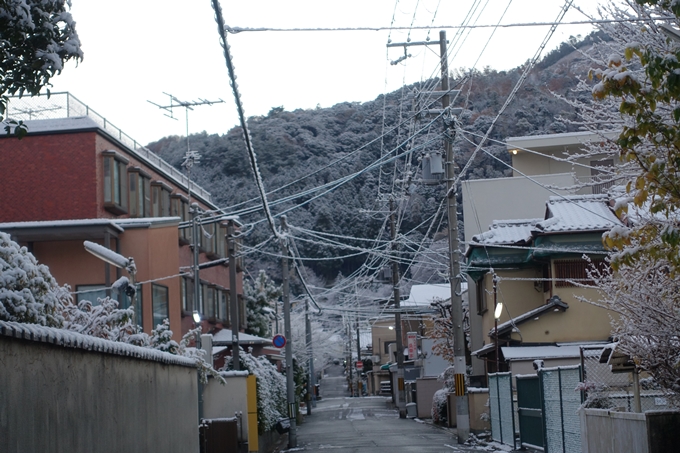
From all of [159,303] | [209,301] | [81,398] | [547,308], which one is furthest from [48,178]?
[81,398]

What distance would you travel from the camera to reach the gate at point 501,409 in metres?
21.6

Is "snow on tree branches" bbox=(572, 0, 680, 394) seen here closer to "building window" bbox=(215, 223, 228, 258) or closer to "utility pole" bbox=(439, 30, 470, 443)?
"utility pole" bbox=(439, 30, 470, 443)

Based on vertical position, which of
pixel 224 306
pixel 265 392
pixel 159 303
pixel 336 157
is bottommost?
pixel 265 392

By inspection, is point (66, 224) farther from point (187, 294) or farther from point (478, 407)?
point (478, 407)

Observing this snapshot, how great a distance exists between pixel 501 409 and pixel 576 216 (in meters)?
8.98

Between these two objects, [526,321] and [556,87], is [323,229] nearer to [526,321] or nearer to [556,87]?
[556,87]

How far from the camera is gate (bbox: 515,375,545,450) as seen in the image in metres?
18.8

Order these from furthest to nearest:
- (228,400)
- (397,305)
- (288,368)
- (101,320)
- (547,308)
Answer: (397,305) → (288,368) → (547,308) → (228,400) → (101,320)

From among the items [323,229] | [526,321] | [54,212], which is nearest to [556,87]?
[323,229]

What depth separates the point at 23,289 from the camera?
27.6ft

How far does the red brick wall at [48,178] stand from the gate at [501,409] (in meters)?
14.5

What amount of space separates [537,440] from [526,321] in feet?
29.6

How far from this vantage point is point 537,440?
19.1 meters

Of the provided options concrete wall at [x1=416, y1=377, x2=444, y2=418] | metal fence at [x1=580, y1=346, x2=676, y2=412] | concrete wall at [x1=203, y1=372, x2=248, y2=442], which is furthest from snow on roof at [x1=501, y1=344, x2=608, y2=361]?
concrete wall at [x1=416, y1=377, x2=444, y2=418]
